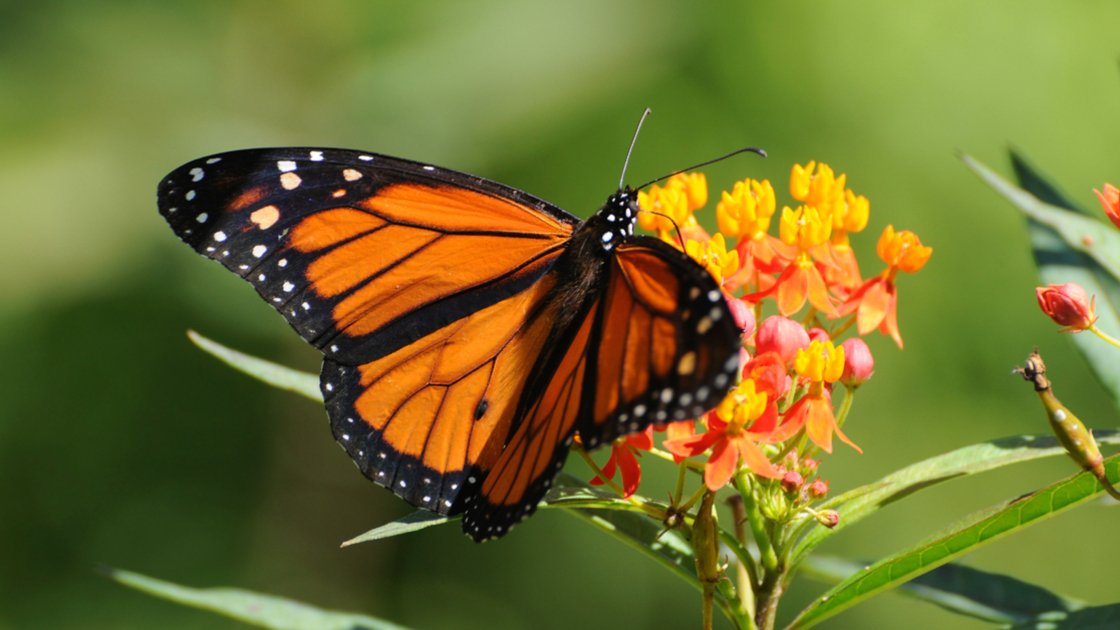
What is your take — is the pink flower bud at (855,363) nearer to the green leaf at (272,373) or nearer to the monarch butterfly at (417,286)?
the monarch butterfly at (417,286)

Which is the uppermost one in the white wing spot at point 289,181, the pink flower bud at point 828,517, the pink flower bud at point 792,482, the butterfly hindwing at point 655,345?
the white wing spot at point 289,181

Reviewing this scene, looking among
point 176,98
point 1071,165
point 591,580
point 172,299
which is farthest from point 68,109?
point 1071,165

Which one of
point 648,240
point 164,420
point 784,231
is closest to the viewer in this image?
point 648,240

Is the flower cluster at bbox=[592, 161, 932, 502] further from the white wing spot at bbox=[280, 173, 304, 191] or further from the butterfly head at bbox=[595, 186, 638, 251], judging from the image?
the white wing spot at bbox=[280, 173, 304, 191]

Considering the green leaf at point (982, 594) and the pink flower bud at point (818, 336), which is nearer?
the pink flower bud at point (818, 336)

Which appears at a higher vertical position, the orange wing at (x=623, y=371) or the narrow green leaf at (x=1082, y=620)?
the orange wing at (x=623, y=371)

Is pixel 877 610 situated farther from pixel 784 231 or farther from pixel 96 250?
pixel 96 250

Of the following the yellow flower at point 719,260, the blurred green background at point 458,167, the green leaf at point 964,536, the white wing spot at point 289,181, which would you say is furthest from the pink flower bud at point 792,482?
the blurred green background at point 458,167
